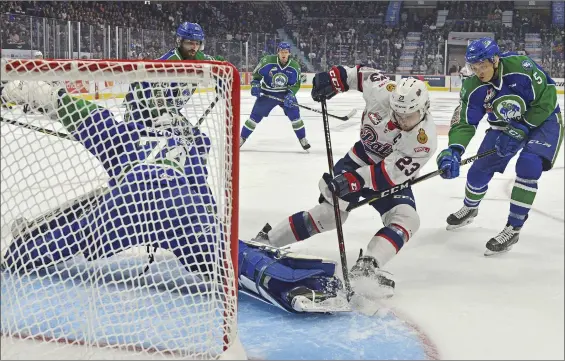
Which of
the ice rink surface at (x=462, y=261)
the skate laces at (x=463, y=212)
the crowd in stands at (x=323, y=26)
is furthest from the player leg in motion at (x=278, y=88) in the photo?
the crowd in stands at (x=323, y=26)

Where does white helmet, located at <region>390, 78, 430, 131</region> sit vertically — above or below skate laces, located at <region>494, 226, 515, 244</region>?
above

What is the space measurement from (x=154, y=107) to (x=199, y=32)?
1737 mm

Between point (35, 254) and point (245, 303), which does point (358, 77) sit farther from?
point (35, 254)

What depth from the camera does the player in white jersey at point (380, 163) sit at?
2.21 meters

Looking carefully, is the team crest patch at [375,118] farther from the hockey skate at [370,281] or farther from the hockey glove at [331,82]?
the hockey skate at [370,281]

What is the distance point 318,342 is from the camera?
5.86ft

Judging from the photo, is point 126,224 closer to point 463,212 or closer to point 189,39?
point 189,39

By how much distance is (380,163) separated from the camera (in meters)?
2.34

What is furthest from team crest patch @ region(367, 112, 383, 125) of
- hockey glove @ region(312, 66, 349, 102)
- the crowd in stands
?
the crowd in stands

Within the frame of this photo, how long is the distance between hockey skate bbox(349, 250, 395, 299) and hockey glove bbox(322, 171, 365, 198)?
26 cm

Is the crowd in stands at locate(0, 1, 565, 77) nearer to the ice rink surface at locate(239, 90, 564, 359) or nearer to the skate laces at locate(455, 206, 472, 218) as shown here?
the ice rink surface at locate(239, 90, 564, 359)

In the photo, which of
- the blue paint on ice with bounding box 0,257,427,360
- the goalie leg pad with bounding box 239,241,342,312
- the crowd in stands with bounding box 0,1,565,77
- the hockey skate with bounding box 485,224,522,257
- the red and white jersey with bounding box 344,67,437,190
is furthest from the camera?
the crowd in stands with bounding box 0,1,565,77

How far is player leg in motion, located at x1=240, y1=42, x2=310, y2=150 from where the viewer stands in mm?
5555

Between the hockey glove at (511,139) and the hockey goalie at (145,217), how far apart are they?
111 cm
